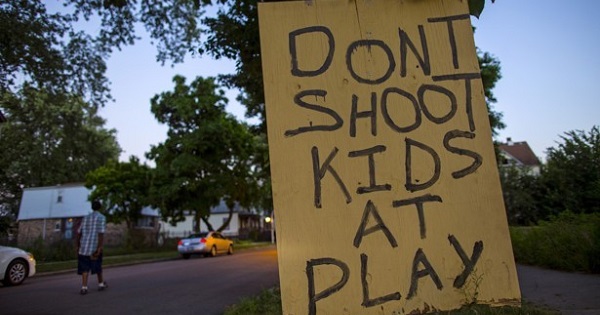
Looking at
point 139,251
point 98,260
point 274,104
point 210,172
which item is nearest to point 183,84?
point 210,172

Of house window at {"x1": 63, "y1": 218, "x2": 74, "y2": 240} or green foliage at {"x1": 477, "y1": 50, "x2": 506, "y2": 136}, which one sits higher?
green foliage at {"x1": 477, "y1": 50, "x2": 506, "y2": 136}

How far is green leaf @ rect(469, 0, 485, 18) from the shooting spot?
3.20 m

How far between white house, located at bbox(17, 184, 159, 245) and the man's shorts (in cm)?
3145

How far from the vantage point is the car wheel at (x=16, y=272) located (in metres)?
10.2

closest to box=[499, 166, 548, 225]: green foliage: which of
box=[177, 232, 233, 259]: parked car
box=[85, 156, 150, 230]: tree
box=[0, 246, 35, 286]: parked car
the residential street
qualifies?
the residential street

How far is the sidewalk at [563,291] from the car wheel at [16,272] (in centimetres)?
1143

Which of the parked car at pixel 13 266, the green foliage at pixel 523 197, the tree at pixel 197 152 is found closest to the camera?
the parked car at pixel 13 266

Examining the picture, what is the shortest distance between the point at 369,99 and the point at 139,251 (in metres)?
25.6

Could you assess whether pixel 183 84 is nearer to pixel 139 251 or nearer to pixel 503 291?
pixel 139 251

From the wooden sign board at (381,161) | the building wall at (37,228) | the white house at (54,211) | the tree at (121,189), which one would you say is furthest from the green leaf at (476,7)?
the building wall at (37,228)

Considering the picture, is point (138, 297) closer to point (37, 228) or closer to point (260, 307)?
point (260, 307)

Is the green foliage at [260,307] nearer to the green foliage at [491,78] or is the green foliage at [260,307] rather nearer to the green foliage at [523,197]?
the green foliage at [491,78]

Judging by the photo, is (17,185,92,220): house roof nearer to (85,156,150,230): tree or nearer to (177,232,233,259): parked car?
(85,156,150,230): tree

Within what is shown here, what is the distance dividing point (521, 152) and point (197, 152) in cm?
4512
